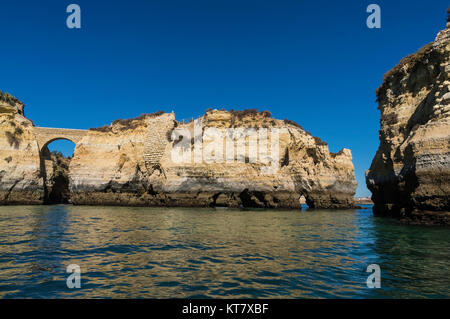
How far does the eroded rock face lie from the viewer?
1313 inches

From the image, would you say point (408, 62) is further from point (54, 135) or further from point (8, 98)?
point (8, 98)

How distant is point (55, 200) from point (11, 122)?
13.4m

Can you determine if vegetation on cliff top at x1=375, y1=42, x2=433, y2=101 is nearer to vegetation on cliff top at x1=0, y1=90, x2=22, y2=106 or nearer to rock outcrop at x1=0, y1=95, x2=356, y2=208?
rock outcrop at x1=0, y1=95, x2=356, y2=208

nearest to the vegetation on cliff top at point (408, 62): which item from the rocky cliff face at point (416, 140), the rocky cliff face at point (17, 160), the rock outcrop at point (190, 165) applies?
the rocky cliff face at point (416, 140)

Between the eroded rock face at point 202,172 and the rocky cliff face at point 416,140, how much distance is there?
401 inches

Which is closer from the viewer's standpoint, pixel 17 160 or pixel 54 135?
pixel 17 160

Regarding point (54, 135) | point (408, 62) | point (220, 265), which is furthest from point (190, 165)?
point (220, 265)

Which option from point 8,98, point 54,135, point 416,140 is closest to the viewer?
point 416,140

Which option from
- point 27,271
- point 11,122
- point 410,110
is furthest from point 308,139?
point 11,122

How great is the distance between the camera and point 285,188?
32.8 m

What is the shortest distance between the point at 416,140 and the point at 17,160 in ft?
138

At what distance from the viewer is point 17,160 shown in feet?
119

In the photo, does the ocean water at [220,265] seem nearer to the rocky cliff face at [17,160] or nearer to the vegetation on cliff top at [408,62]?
the vegetation on cliff top at [408,62]
